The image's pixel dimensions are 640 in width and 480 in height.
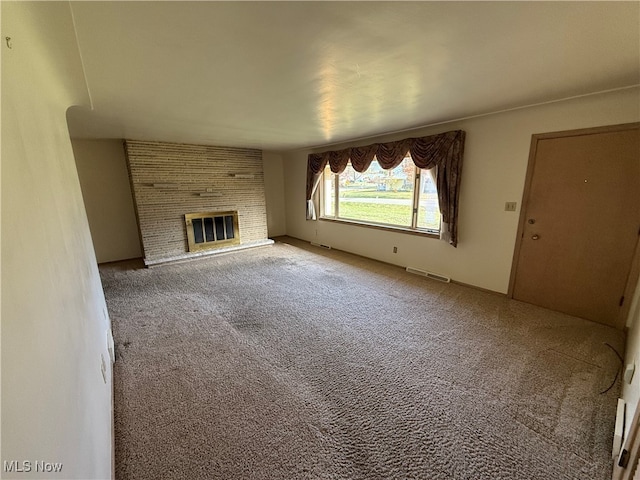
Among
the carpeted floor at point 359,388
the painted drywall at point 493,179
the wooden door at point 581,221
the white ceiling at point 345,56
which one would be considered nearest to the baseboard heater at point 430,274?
the painted drywall at point 493,179

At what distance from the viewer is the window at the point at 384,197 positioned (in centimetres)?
384

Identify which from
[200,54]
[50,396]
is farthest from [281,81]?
[50,396]

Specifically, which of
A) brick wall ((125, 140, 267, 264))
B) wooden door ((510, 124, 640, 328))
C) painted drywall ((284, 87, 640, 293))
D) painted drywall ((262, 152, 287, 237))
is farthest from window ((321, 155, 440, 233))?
brick wall ((125, 140, 267, 264))

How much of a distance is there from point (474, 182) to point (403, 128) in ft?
3.94

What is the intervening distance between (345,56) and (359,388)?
215 cm

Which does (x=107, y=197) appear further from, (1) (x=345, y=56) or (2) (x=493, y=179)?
(2) (x=493, y=179)

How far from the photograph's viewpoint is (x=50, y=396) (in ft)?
2.15

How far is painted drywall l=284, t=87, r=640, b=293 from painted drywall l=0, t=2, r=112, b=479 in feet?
11.8

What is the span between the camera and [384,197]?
445 cm

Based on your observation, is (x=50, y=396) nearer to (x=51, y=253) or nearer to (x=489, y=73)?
(x=51, y=253)

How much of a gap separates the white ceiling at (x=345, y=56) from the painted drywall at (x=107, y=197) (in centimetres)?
196

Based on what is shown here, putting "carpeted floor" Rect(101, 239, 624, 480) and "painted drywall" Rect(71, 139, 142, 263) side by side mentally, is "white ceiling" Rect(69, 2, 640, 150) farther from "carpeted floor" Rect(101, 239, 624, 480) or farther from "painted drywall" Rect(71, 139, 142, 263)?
"carpeted floor" Rect(101, 239, 624, 480)

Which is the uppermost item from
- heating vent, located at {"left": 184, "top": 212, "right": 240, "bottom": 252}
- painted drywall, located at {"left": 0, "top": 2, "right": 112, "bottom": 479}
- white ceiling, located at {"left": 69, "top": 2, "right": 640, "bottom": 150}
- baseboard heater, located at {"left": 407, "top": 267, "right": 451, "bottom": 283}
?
white ceiling, located at {"left": 69, "top": 2, "right": 640, "bottom": 150}

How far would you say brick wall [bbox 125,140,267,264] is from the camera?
4.39 metres
